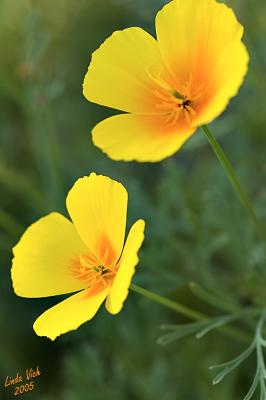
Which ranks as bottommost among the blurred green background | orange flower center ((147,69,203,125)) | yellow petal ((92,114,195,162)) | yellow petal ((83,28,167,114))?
the blurred green background

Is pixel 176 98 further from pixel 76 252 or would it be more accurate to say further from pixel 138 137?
pixel 76 252

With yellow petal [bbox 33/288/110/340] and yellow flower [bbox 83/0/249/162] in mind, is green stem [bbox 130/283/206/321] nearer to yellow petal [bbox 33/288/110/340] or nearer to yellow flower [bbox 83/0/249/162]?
yellow petal [bbox 33/288/110/340]

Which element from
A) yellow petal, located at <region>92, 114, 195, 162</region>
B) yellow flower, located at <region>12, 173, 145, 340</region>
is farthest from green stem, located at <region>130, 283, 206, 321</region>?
yellow petal, located at <region>92, 114, 195, 162</region>

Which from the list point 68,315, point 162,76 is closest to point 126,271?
point 68,315

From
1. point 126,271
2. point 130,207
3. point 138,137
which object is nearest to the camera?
point 126,271

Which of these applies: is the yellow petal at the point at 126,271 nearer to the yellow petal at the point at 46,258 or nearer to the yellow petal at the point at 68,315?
the yellow petal at the point at 68,315

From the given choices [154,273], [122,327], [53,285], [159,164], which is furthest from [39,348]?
[53,285]

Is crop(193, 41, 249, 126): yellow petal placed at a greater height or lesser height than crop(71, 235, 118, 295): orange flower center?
greater
